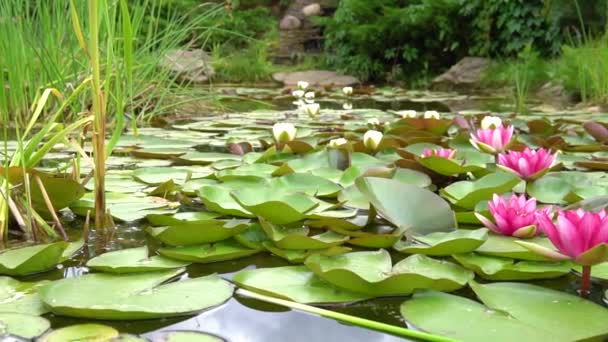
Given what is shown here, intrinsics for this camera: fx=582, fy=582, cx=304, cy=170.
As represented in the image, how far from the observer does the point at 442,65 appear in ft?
20.8

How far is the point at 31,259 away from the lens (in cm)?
69

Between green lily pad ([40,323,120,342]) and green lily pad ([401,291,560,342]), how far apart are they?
28 centimetres

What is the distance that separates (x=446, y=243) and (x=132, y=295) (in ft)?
1.22

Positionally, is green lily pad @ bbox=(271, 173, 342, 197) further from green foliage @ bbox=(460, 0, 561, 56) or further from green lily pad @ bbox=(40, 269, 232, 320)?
green foliage @ bbox=(460, 0, 561, 56)

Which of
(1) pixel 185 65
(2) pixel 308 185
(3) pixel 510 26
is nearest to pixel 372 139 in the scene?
(2) pixel 308 185

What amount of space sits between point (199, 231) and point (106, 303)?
200 millimetres

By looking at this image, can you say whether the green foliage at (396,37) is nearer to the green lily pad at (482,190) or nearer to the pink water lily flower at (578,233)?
the green lily pad at (482,190)

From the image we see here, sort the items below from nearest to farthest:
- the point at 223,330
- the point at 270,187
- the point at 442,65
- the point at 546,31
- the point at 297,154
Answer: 1. the point at 223,330
2. the point at 270,187
3. the point at 297,154
4. the point at 546,31
5. the point at 442,65

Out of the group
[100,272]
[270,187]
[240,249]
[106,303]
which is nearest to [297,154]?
[270,187]

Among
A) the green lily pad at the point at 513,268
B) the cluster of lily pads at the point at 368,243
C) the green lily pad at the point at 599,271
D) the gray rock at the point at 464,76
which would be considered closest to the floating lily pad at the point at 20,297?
the cluster of lily pads at the point at 368,243

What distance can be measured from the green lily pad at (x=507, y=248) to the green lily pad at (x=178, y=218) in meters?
0.42

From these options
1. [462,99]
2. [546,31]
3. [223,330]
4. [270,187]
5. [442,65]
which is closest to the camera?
[223,330]

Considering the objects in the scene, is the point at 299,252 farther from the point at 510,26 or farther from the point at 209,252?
the point at 510,26

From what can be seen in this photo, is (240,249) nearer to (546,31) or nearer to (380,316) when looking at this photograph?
(380,316)
